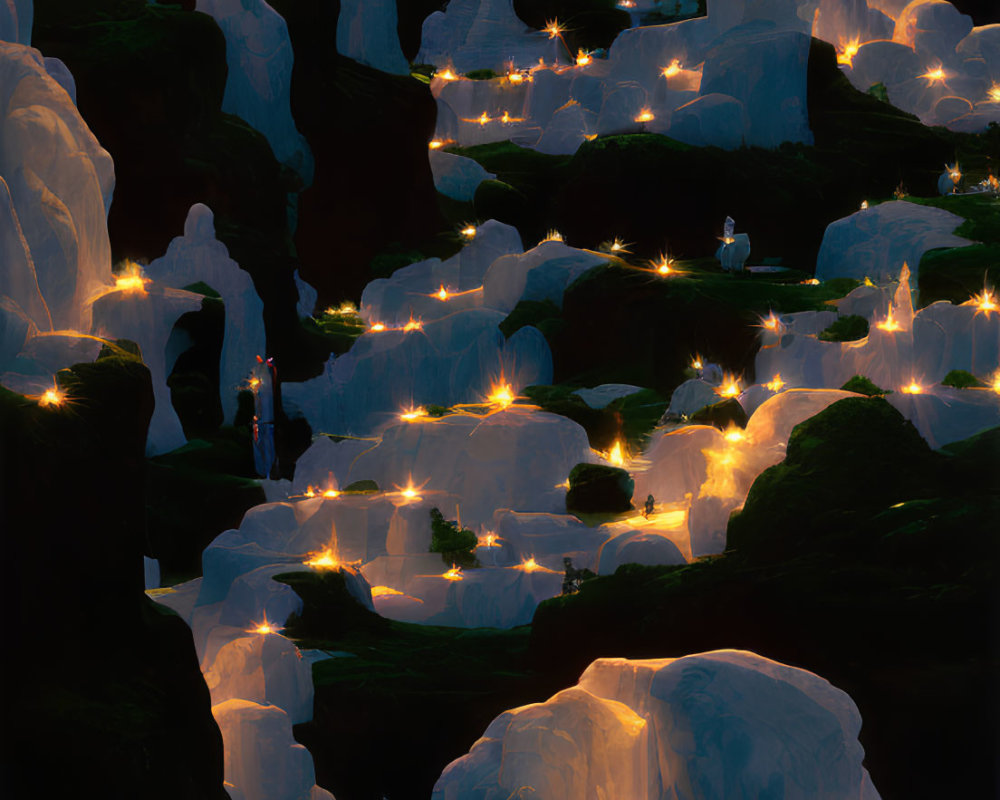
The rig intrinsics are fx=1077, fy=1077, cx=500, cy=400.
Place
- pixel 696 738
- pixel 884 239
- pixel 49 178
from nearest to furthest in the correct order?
pixel 696 738, pixel 49 178, pixel 884 239

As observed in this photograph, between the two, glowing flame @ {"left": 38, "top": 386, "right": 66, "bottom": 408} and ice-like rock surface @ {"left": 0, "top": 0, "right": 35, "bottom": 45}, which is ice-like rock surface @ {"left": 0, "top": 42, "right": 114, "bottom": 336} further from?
glowing flame @ {"left": 38, "top": 386, "right": 66, "bottom": 408}

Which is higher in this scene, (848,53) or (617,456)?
(848,53)

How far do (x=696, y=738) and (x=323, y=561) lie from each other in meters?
8.06

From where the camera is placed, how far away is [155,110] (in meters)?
20.5

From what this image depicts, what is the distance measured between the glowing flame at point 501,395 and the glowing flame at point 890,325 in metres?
6.03

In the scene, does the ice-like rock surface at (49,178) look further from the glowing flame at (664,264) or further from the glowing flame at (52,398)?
the glowing flame at (664,264)

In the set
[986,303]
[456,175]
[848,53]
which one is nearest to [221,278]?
[456,175]

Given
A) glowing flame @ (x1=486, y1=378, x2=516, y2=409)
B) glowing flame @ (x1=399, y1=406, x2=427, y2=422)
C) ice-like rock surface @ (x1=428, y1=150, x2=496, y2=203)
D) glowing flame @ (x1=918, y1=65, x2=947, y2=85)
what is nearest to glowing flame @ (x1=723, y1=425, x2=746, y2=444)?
glowing flame @ (x1=486, y1=378, x2=516, y2=409)

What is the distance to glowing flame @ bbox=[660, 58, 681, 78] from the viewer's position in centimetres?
2879

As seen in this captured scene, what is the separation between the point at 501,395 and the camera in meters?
19.7

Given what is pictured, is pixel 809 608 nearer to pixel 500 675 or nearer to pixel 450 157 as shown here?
pixel 500 675

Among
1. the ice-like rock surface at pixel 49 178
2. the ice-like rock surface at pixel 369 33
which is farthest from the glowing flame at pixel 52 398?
the ice-like rock surface at pixel 369 33

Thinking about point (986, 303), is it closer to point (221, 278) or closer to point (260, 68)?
point (221, 278)

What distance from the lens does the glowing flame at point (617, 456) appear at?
16.5 metres
